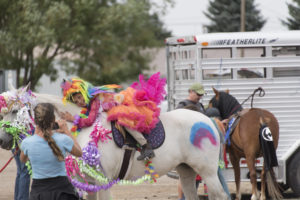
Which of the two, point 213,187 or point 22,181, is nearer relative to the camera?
point 213,187

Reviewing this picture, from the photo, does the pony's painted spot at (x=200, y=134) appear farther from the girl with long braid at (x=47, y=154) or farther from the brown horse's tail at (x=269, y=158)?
the girl with long braid at (x=47, y=154)

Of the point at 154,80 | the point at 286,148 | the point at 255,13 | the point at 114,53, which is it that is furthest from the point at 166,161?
the point at 255,13

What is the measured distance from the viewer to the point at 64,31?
28.0 meters

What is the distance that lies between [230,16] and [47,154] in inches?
1732

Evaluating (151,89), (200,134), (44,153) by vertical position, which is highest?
(151,89)

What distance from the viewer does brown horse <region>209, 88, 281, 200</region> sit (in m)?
9.55

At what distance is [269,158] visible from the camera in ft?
30.8

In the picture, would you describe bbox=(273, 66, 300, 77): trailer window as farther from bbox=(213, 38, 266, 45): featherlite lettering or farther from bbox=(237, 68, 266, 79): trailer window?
bbox=(213, 38, 266, 45): featherlite lettering

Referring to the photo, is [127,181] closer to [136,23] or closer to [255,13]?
[136,23]

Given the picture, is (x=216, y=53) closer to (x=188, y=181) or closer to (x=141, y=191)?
(x=141, y=191)

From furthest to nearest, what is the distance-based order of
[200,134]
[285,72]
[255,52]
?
[255,52]
[285,72]
[200,134]

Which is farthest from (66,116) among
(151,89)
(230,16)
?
(230,16)

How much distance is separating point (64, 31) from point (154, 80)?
69.8 ft

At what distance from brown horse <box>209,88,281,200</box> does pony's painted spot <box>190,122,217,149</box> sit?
2.16 metres
